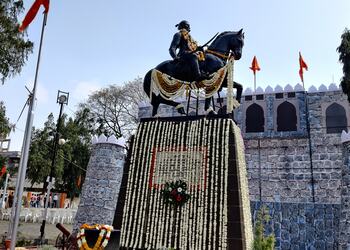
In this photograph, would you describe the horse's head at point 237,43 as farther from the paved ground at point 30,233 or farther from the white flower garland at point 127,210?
the paved ground at point 30,233

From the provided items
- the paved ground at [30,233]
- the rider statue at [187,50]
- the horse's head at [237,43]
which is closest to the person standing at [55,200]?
the paved ground at [30,233]

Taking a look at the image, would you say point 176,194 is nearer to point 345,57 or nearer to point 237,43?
point 237,43

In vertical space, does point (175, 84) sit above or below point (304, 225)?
above

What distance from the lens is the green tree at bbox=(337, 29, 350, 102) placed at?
15.4 meters

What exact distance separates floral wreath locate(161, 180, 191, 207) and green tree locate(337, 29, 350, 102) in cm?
986

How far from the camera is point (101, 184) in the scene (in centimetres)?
1295

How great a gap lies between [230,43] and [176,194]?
5399 millimetres

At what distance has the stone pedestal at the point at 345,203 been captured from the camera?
10070 mm

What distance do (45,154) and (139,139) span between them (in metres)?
22.0

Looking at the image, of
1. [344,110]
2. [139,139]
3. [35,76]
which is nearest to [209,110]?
[139,139]

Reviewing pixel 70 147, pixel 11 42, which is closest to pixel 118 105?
pixel 70 147

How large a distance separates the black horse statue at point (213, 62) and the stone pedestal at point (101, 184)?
9.22 ft

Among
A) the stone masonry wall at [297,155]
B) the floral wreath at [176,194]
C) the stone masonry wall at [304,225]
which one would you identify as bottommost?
the stone masonry wall at [304,225]

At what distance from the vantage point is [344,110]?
19359mm
